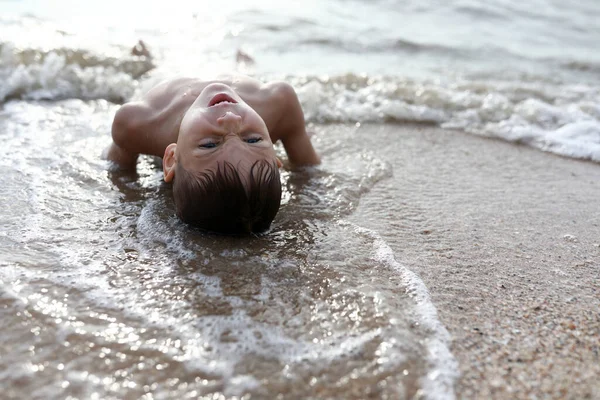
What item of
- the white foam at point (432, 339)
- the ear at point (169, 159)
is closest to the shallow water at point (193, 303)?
the white foam at point (432, 339)

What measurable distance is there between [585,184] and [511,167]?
474 millimetres

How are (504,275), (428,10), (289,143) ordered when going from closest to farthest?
(504,275), (289,143), (428,10)

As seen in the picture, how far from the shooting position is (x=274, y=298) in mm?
2129

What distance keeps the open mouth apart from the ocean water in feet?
1.98

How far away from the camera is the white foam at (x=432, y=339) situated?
1.71 metres

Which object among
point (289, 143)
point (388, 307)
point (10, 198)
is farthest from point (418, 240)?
point (10, 198)

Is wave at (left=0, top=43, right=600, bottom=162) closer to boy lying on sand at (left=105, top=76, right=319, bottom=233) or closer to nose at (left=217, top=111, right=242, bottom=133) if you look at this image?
boy lying on sand at (left=105, top=76, right=319, bottom=233)

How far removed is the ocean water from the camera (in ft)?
5.74

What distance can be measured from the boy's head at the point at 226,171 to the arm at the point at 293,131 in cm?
67

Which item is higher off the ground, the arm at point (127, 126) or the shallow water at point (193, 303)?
the arm at point (127, 126)

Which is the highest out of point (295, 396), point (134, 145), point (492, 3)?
point (492, 3)

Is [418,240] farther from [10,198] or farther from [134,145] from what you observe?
[10,198]

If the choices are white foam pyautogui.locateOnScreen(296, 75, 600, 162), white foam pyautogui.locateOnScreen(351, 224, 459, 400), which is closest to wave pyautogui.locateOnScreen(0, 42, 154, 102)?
white foam pyautogui.locateOnScreen(296, 75, 600, 162)

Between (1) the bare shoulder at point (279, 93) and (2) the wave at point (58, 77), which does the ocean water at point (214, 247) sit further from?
(1) the bare shoulder at point (279, 93)
